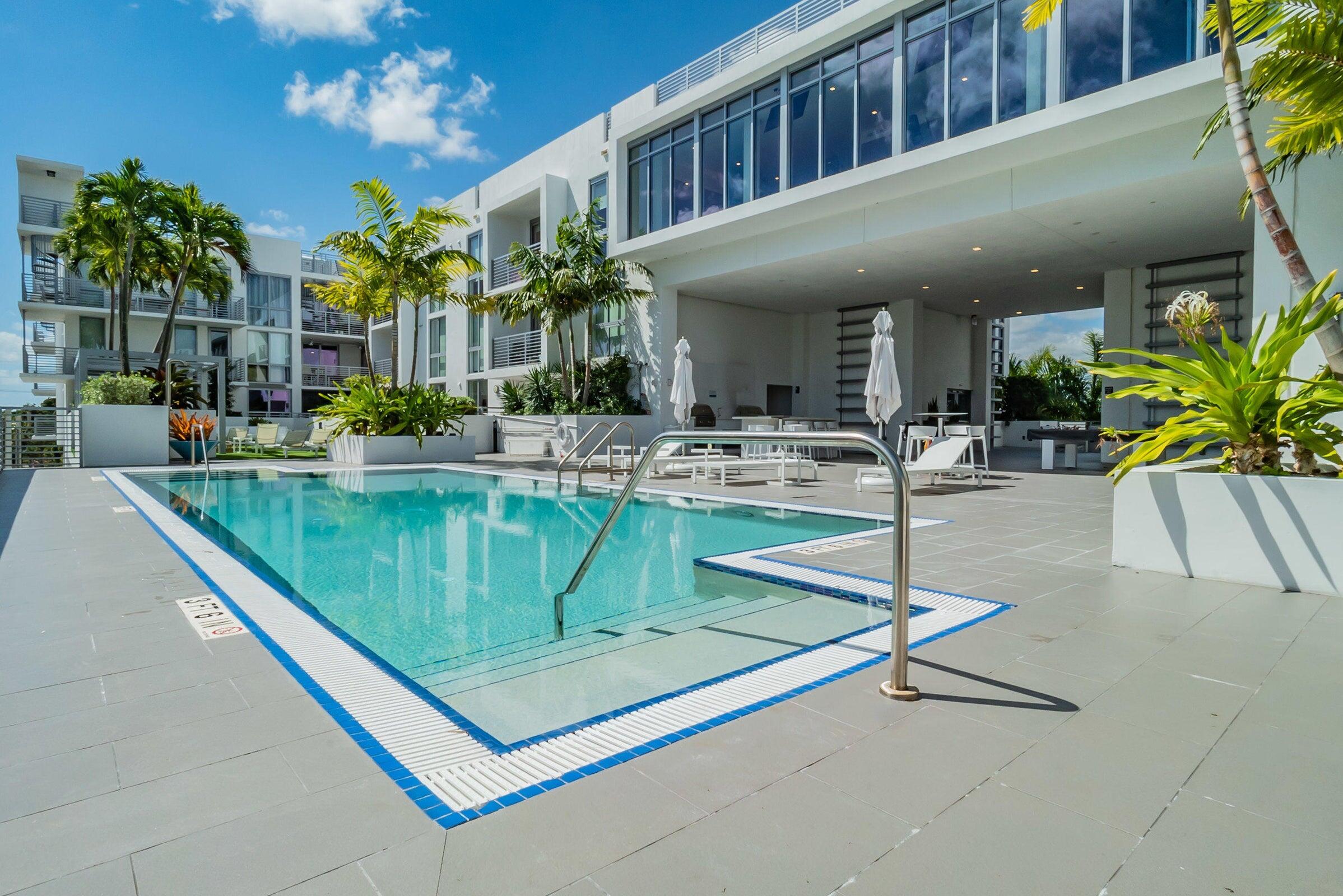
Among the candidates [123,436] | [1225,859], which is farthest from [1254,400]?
[123,436]

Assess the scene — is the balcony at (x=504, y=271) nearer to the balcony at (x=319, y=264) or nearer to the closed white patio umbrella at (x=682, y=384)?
the closed white patio umbrella at (x=682, y=384)

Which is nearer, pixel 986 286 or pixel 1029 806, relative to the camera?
pixel 1029 806

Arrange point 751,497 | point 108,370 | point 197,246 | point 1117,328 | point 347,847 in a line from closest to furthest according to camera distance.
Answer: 1. point 347,847
2. point 751,497
3. point 1117,328
4. point 197,246
5. point 108,370

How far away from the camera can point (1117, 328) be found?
53.5 feet

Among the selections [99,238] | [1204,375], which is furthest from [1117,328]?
[99,238]

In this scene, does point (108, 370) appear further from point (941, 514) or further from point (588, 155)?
point (941, 514)

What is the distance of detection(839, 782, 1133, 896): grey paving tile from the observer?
4.62ft

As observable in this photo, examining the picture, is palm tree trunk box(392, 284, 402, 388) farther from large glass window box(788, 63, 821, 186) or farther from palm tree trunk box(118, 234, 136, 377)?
large glass window box(788, 63, 821, 186)

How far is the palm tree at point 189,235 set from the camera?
1688 cm

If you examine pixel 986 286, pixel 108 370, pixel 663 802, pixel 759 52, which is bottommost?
pixel 663 802

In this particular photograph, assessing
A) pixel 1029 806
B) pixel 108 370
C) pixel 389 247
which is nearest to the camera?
pixel 1029 806

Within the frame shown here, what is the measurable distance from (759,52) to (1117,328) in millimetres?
10355

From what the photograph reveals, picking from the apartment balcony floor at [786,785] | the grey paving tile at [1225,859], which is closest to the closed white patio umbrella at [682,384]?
the apartment balcony floor at [786,785]

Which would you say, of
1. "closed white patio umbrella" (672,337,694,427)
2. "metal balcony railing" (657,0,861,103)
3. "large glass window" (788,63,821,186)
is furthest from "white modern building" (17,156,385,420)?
"large glass window" (788,63,821,186)
